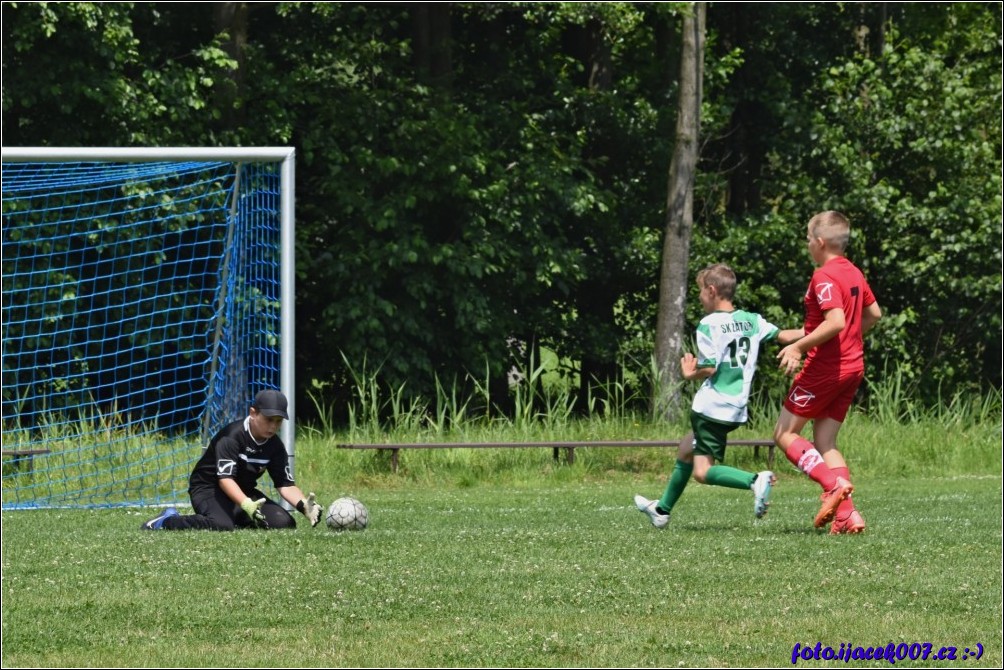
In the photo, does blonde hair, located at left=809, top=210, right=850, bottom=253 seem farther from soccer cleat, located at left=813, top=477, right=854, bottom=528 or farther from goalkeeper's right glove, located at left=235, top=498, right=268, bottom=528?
goalkeeper's right glove, located at left=235, top=498, right=268, bottom=528

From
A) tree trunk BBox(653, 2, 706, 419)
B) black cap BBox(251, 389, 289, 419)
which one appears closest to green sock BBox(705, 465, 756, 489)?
black cap BBox(251, 389, 289, 419)

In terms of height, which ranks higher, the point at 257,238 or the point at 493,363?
the point at 257,238

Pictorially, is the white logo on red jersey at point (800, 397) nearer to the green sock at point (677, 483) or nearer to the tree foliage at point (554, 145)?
the green sock at point (677, 483)

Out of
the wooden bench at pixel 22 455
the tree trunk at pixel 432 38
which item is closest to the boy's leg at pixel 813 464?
the wooden bench at pixel 22 455

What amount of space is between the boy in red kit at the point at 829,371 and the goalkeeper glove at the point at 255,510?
300 cm

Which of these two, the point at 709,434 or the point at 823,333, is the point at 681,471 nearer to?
the point at 709,434

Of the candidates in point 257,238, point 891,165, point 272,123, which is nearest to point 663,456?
point 257,238

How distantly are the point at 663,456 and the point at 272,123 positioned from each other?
7.32 m

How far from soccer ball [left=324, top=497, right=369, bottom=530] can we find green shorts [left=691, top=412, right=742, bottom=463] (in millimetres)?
2035

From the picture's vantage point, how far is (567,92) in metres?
22.5

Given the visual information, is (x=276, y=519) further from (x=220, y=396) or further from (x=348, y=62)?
(x=348, y=62)

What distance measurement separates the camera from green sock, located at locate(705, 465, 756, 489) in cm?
838

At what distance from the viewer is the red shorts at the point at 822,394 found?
825 cm

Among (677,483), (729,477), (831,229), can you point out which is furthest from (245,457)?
(831,229)
